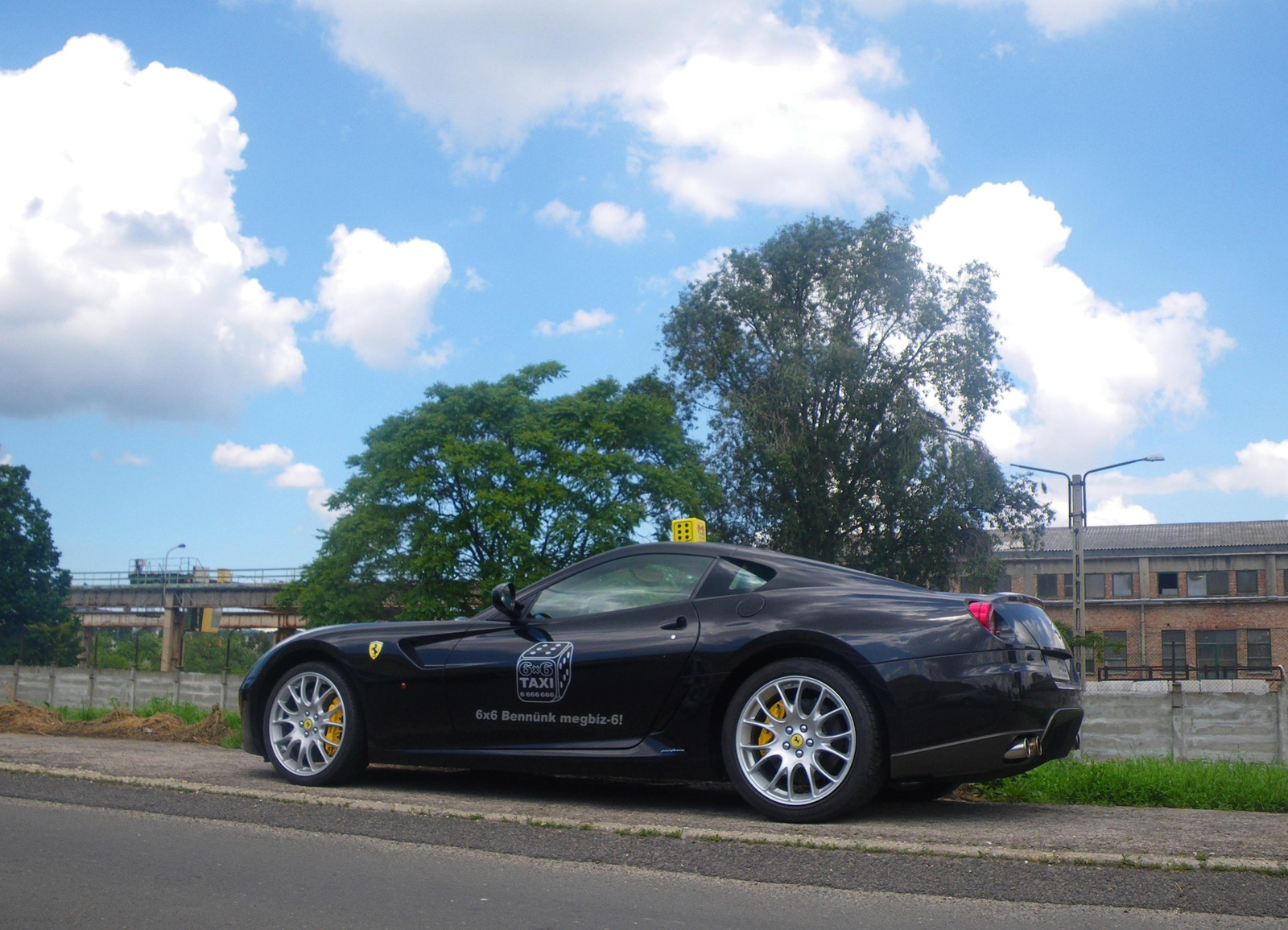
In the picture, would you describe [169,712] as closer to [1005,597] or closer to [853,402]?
[1005,597]

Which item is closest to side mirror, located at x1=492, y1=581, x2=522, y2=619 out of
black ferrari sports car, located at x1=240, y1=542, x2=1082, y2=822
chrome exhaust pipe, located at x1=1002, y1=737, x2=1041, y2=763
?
black ferrari sports car, located at x1=240, y1=542, x2=1082, y2=822

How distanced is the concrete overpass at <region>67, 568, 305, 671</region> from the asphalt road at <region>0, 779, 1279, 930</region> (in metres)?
67.2

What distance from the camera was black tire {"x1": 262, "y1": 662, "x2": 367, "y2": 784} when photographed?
6.14m

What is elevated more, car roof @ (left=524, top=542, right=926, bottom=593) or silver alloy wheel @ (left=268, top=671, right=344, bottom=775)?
car roof @ (left=524, top=542, right=926, bottom=593)

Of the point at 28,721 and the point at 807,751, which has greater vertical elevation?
the point at 807,751

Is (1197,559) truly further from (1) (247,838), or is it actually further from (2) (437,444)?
(1) (247,838)

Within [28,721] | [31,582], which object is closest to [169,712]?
[28,721]

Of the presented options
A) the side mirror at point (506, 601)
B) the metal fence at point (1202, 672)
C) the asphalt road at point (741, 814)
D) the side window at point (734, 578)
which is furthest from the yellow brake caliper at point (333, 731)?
the metal fence at point (1202, 672)

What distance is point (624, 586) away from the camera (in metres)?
5.87

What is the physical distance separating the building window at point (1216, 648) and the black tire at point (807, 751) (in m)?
67.9

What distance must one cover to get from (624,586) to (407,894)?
228cm

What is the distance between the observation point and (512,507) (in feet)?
124

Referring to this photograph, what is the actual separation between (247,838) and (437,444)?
117 feet

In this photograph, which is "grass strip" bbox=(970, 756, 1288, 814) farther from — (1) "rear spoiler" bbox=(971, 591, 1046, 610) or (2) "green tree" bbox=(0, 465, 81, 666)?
(2) "green tree" bbox=(0, 465, 81, 666)
